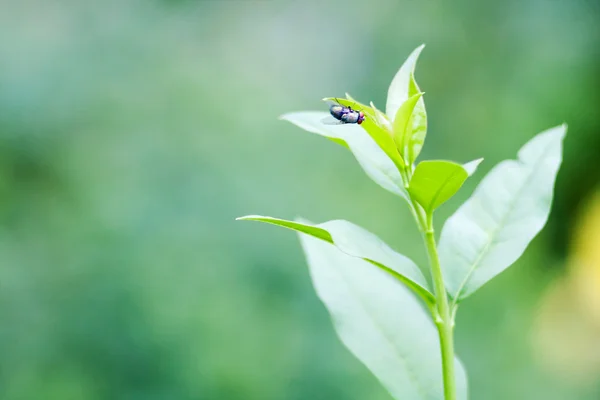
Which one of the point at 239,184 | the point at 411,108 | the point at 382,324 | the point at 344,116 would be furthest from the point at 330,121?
the point at 239,184

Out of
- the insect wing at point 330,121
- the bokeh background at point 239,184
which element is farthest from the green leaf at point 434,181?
the bokeh background at point 239,184

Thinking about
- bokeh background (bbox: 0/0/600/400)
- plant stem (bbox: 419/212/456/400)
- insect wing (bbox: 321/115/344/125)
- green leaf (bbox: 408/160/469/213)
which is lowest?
bokeh background (bbox: 0/0/600/400)

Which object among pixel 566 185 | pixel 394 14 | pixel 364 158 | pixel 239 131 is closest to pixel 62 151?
pixel 239 131

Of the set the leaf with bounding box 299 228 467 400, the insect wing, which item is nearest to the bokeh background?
the leaf with bounding box 299 228 467 400

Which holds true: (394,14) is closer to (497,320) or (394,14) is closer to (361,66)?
(361,66)

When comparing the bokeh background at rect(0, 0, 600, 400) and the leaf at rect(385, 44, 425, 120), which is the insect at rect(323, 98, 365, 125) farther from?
the bokeh background at rect(0, 0, 600, 400)

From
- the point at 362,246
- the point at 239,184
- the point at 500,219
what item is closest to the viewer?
the point at 362,246

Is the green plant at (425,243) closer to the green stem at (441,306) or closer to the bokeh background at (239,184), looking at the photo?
the green stem at (441,306)

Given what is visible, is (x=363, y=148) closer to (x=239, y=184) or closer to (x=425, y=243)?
(x=425, y=243)
